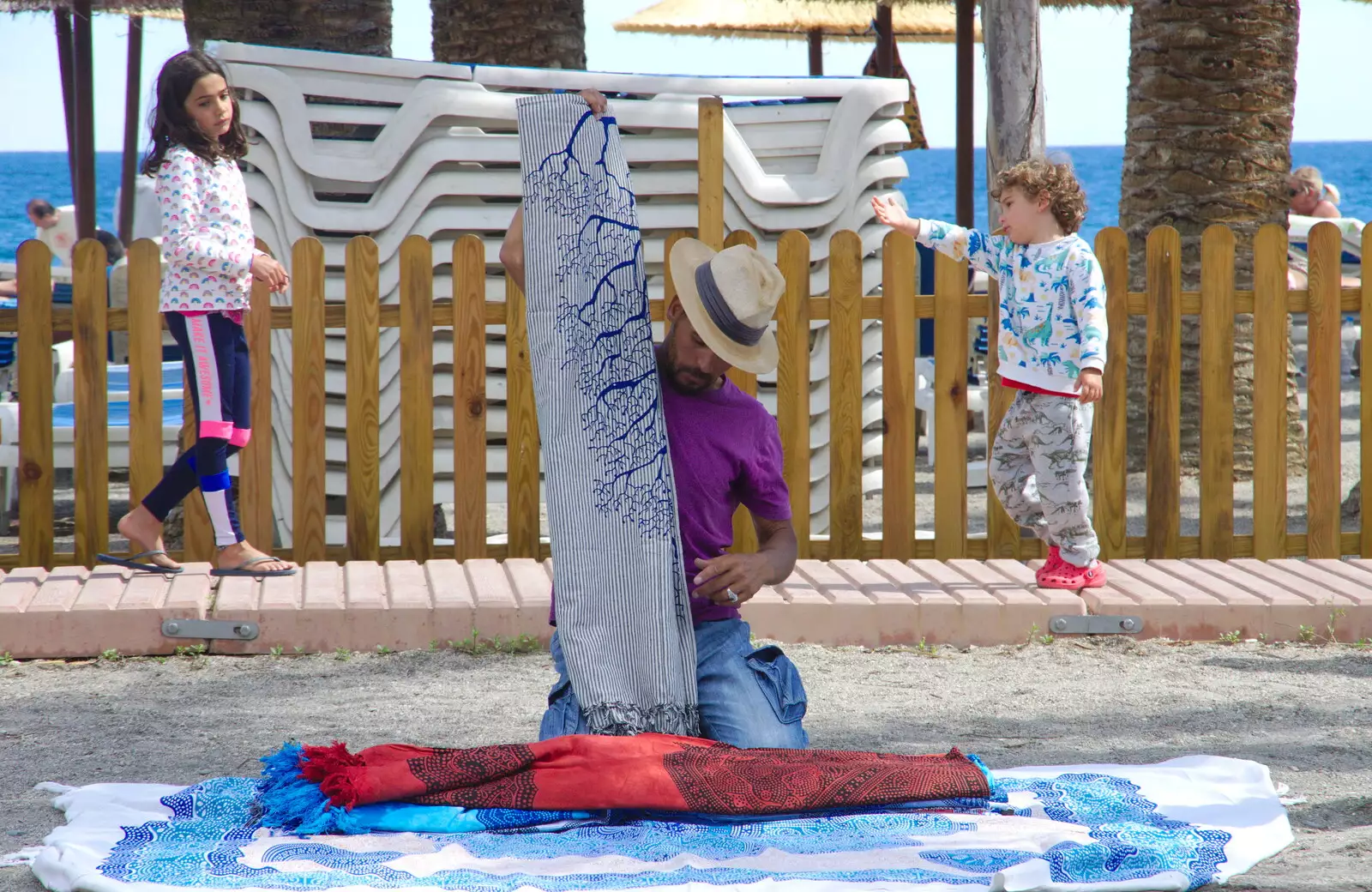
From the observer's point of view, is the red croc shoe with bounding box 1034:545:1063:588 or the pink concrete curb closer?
the pink concrete curb

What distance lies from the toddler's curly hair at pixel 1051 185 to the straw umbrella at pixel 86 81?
1196 centimetres

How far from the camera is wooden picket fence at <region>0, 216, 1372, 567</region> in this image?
5.55 metres

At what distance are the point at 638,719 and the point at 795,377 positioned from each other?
2784 mm

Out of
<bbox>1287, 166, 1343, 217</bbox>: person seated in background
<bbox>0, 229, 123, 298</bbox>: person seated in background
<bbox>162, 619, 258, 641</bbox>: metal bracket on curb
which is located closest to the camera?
<bbox>162, 619, 258, 641</bbox>: metal bracket on curb

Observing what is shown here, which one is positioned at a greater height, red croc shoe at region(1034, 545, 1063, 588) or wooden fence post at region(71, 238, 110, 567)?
wooden fence post at region(71, 238, 110, 567)

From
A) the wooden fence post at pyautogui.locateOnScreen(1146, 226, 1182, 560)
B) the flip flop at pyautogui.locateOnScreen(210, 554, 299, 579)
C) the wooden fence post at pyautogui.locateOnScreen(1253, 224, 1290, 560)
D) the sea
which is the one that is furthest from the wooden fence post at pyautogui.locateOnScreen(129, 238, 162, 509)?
the sea

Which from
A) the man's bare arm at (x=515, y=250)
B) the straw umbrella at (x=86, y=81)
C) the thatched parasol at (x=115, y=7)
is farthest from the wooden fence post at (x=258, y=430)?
the thatched parasol at (x=115, y=7)

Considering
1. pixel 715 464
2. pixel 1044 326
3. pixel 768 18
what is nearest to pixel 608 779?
pixel 715 464

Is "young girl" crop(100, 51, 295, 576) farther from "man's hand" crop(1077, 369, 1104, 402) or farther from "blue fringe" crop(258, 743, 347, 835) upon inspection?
"man's hand" crop(1077, 369, 1104, 402)

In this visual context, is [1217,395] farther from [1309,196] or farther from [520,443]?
[1309,196]

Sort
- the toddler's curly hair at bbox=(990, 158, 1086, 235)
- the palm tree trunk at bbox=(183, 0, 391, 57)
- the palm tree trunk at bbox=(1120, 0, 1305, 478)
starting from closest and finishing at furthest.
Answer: the toddler's curly hair at bbox=(990, 158, 1086, 235), the palm tree trunk at bbox=(183, 0, 391, 57), the palm tree trunk at bbox=(1120, 0, 1305, 478)

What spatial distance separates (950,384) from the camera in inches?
230

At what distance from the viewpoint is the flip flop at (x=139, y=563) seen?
5312 mm

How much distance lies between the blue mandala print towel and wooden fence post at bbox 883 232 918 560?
2.43 metres
